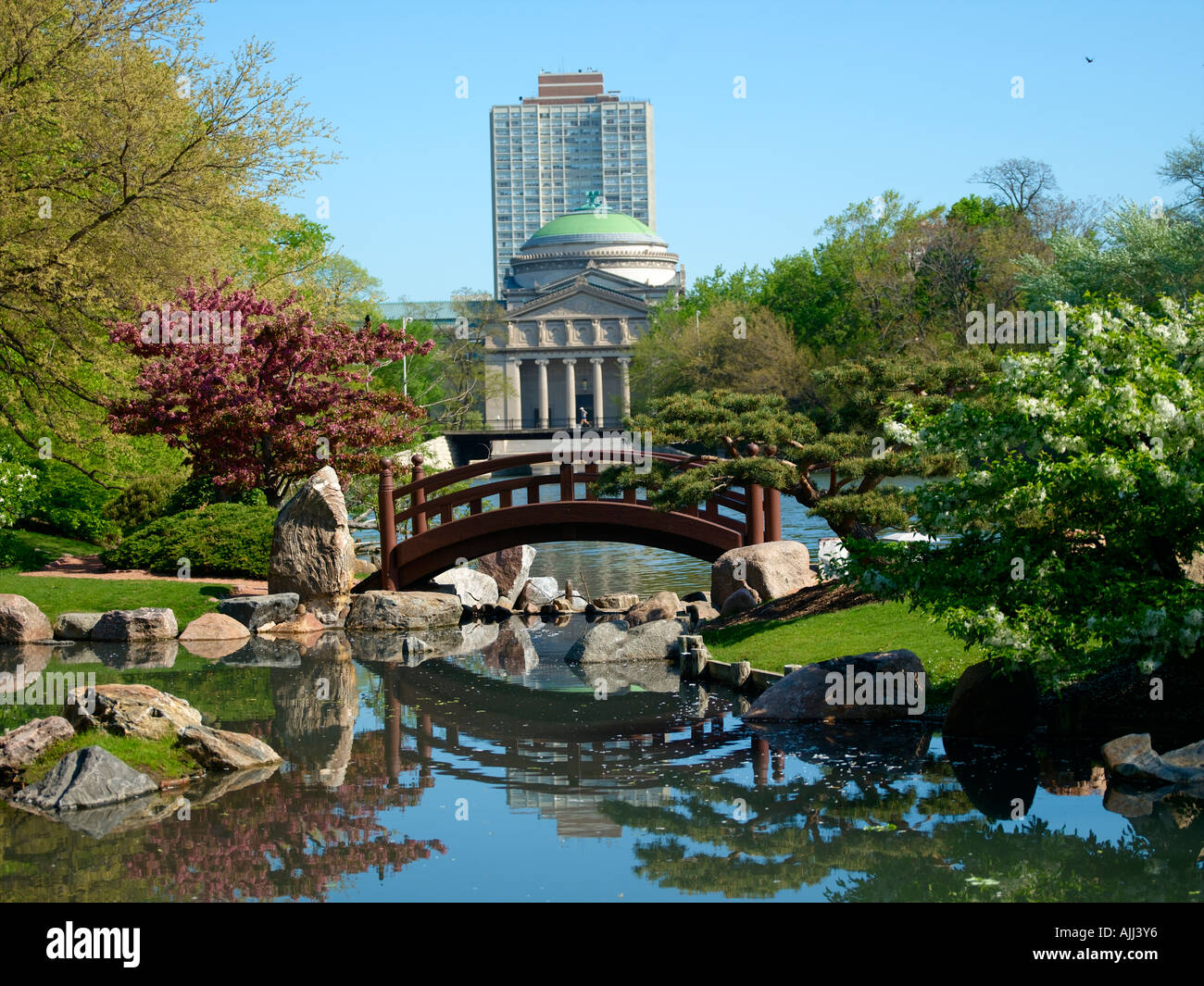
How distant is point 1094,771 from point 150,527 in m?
17.4

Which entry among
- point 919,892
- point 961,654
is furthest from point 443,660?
point 919,892

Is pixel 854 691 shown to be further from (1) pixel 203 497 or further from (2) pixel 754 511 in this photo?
(1) pixel 203 497

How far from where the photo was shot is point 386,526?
2061 cm

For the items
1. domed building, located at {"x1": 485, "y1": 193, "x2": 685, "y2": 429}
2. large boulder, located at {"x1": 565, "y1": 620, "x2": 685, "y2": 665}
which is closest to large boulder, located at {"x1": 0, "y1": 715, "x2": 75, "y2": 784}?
large boulder, located at {"x1": 565, "y1": 620, "x2": 685, "y2": 665}

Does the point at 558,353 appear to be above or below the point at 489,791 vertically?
above

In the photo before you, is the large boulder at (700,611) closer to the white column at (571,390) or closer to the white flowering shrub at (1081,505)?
the white flowering shrub at (1081,505)

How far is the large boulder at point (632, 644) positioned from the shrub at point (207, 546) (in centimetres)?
760

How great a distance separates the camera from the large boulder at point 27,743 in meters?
10.1

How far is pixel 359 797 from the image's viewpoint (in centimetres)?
965

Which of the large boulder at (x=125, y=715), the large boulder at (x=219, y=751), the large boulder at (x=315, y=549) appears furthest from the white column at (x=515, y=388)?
the large boulder at (x=219, y=751)

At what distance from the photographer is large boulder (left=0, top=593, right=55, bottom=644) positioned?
18.3m

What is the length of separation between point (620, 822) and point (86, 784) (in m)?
4.07

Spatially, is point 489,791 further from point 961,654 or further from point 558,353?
point 558,353
